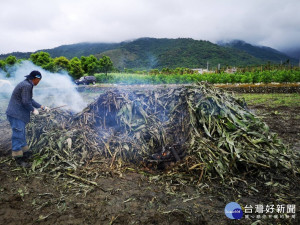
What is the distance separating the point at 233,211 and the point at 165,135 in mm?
1962

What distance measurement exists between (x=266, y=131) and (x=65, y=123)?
4.44m

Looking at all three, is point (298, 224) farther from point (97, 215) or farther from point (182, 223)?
point (97, 215)

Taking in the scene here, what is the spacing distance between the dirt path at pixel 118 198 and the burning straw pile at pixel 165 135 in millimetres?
324

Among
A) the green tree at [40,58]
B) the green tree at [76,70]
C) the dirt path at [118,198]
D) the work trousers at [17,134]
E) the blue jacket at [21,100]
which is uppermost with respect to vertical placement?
the green tree at [40,58]

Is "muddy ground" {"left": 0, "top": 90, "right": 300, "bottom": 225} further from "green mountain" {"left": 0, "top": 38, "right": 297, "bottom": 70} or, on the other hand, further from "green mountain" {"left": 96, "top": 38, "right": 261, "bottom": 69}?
"green mountain" {"left": 96, "top": 38, "right": 261, "bottom": 69}

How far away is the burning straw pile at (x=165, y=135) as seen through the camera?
11.9 feet

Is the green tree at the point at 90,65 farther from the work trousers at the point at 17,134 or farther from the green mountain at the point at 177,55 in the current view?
the work trousers at the point at 17,134

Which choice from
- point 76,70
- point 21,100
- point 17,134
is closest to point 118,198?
point 17,134

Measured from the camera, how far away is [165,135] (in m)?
4.30

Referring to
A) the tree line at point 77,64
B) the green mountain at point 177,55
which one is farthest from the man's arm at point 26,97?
the green mountain at point 177,55

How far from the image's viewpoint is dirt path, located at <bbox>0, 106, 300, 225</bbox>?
2590mm

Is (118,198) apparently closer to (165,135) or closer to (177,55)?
(165,135)

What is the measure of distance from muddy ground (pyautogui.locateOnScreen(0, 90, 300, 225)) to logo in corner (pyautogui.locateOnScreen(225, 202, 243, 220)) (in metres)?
0.06

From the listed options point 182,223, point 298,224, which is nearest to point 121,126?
point 182,223
